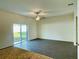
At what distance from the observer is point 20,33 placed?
759cm

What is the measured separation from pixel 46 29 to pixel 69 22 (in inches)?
99.8

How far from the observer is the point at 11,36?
20.2 feet

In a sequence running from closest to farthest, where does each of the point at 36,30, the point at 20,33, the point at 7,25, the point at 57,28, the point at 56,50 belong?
the point at 56,50 < the point at 7,25 < the point at 20,33 < the point at 57,28 < the point at 36,30

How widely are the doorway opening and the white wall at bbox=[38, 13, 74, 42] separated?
6.19 feet

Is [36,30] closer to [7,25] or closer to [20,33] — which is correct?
[20,33]

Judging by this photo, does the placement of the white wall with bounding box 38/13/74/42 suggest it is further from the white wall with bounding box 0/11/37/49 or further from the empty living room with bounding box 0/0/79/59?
the white wall with bounding box 0/11/37/49

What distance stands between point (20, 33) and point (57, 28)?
3491 mm

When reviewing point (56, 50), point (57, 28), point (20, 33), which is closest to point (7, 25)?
point (20, 33)

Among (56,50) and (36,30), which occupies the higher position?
(36,30)

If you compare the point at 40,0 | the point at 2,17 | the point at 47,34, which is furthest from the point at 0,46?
the point at 47,34

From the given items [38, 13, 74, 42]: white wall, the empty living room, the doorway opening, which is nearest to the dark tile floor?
the empty living room

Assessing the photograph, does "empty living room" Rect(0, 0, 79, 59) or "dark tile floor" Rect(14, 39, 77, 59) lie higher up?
"empty living room" Rect(0, 0, 79, 59)

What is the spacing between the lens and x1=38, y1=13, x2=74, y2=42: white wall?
7.29 m

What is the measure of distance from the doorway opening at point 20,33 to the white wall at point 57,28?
6.19 feet
